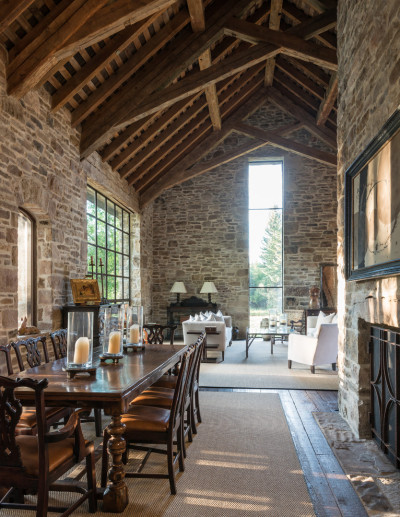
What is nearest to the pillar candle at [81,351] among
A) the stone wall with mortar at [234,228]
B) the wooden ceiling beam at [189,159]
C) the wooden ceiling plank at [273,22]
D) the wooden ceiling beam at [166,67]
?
the wooden ceiling beam at [166,67]

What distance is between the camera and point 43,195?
523 centimetres

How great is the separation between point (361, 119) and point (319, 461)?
2729mm

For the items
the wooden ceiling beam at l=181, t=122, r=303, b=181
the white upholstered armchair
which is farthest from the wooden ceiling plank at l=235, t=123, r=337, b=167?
the white upholstered armchair

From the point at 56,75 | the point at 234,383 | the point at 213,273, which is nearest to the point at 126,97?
the point at 56,75

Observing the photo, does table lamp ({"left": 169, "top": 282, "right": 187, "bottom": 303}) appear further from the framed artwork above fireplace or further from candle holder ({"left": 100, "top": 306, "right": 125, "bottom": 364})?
candle holder ({"left": 100, "top": 306, "right": 125, "bottom": 364})

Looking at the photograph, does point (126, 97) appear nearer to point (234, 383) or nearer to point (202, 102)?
point (202, 102)

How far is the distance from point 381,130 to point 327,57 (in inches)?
152

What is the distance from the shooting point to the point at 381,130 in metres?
2.76

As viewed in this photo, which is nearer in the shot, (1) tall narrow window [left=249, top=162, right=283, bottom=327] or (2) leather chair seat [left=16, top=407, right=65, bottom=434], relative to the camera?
(2) leather chair seat [left=16, top=407, right=65, bottom=434]

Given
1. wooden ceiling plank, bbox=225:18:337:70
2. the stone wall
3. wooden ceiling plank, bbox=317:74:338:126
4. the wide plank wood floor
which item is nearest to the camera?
the wide plank wood floor

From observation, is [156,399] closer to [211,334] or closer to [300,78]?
[211,334]

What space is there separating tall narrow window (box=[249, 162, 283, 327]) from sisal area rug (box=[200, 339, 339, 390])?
309 centimetres

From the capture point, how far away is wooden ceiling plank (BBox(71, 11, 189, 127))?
5797 mm

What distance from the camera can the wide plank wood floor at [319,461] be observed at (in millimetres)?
2396
